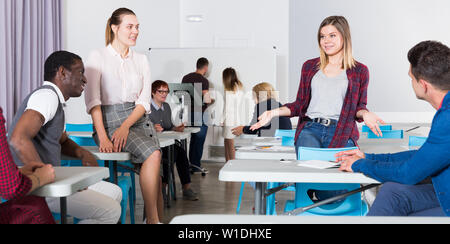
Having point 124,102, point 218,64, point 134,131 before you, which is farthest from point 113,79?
point 218,64

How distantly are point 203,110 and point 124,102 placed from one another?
4.04 metres

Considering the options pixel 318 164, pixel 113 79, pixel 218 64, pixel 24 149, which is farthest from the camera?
pixel 218 64

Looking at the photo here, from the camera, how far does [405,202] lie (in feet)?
6.02

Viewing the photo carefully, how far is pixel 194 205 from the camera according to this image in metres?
4.20

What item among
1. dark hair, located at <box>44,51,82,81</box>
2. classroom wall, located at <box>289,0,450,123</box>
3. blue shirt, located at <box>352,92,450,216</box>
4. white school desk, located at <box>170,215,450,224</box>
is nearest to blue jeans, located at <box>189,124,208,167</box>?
classroom wall, located at <box>289,0,450,123</box>

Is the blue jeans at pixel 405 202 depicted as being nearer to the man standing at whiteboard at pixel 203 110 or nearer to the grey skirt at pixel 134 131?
the grey skirt at pixel 134 131

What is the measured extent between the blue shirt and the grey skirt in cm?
151

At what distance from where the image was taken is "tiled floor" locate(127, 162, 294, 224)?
3922mm

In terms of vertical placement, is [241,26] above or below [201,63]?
above

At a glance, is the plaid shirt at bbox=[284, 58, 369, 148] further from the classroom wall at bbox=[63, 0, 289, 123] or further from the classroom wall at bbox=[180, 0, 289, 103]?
the classroom wall at bbox=[180, 0, 289, 103]

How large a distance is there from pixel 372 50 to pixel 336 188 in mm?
5541

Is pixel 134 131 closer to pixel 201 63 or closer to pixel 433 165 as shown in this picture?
pixel 433 165

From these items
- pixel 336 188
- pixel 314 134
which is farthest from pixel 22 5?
pixel 336 188
